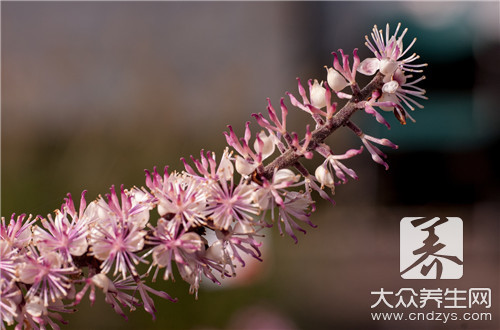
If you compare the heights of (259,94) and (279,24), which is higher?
(279,24)

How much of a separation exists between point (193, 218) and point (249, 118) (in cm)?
266

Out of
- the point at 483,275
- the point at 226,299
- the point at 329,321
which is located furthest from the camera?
the point at 483,275

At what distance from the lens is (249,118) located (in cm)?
311

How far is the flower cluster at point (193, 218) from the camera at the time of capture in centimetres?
47

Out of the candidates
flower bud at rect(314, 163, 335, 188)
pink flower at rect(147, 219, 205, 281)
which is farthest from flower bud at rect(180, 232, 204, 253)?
flower bud at rect(314, 163, 335, 188)

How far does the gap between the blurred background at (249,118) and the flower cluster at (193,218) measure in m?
1.39

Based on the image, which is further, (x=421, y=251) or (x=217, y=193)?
(x=421, y=251)

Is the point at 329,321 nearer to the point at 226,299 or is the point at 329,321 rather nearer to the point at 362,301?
the point at 362,301

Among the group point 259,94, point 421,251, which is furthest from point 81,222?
point 259,94

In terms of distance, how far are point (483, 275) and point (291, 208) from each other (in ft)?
11.1

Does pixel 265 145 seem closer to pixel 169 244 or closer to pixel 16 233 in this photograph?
pixel 169 244

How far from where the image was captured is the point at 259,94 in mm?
3648

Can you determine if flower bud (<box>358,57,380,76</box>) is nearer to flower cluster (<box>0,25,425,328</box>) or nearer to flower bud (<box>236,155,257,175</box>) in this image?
flower cluster (<box>0,25,425,328</box>)

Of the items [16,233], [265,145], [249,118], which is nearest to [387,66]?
[265,145]
